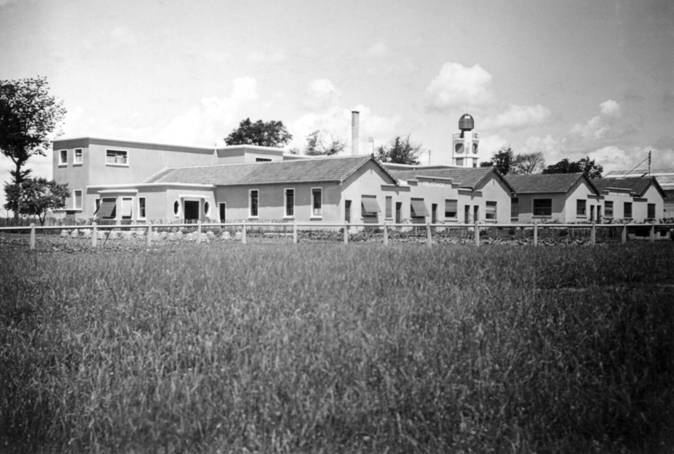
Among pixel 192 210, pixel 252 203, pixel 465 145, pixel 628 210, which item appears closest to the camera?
pixel 252 203

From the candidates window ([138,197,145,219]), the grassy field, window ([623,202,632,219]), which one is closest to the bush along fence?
window ([138,197,145,219])

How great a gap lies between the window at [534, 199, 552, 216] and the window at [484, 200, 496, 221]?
4.64m

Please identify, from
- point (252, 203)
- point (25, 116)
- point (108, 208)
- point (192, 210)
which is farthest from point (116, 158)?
point (25, 116)

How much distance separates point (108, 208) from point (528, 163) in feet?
222

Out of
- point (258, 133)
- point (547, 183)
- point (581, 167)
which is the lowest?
point (547, 183)

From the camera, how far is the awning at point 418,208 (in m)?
44.5

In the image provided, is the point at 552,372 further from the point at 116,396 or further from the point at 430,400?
the point at 116,396

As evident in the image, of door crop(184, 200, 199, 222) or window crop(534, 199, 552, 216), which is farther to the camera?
window crop(534, 199, 552, 216)

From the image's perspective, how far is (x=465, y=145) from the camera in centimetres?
7231

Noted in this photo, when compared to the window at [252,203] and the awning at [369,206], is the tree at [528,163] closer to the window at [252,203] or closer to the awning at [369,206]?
the awning at [369,206]

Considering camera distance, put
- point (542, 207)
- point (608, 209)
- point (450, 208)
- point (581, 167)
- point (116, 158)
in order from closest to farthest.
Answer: point (450, 208), point (116, 158), point (542, 207), point (608, 209), point (581, 167)

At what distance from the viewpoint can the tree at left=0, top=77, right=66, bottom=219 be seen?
15.1 metres

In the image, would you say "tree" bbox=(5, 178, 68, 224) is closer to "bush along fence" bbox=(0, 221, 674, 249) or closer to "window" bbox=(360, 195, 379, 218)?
"bush along fence" bbox=(0, 221, 674, 249)

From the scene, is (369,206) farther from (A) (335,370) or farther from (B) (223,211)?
(A) (335,370)
